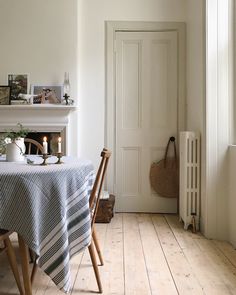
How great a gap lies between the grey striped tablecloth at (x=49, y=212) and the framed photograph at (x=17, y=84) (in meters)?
2.20

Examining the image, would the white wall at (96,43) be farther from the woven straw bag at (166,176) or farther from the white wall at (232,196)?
the white wall at (232,196)

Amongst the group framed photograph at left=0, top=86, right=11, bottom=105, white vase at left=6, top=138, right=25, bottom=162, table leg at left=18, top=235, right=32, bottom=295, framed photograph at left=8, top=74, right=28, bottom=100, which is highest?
framed photograph at left=8, top=74, right=28, bottom=100

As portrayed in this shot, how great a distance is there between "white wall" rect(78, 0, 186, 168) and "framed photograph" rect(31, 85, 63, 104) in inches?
10.8

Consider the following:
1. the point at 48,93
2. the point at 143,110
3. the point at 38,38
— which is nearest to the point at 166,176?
the point at 143,110

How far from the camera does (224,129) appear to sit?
107 inches

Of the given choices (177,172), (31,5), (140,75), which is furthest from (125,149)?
(31,5)

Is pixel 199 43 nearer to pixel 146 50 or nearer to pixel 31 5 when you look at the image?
pixel 146 50

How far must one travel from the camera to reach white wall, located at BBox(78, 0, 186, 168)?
3.76 metres

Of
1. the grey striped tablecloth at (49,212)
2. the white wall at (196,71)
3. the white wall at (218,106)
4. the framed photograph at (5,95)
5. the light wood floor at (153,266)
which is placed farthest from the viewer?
the framed photograph at (5,95)

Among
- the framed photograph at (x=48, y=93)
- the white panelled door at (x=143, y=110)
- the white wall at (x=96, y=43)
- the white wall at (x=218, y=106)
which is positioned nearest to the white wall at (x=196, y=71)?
the white wall at (x=218, y=106)

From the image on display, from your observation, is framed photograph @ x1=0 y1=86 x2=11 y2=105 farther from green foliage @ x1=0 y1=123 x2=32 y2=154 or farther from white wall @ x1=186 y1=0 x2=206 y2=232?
white wall @ x1=186 y1=0 x2=206 y2=232

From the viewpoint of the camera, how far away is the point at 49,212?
156 centimetres

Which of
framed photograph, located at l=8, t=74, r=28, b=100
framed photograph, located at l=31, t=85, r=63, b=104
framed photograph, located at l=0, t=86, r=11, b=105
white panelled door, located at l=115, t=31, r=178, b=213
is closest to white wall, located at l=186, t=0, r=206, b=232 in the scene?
white panelled door, located at l=115, t=31, r=178, b=213

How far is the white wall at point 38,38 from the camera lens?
3.62 metres
